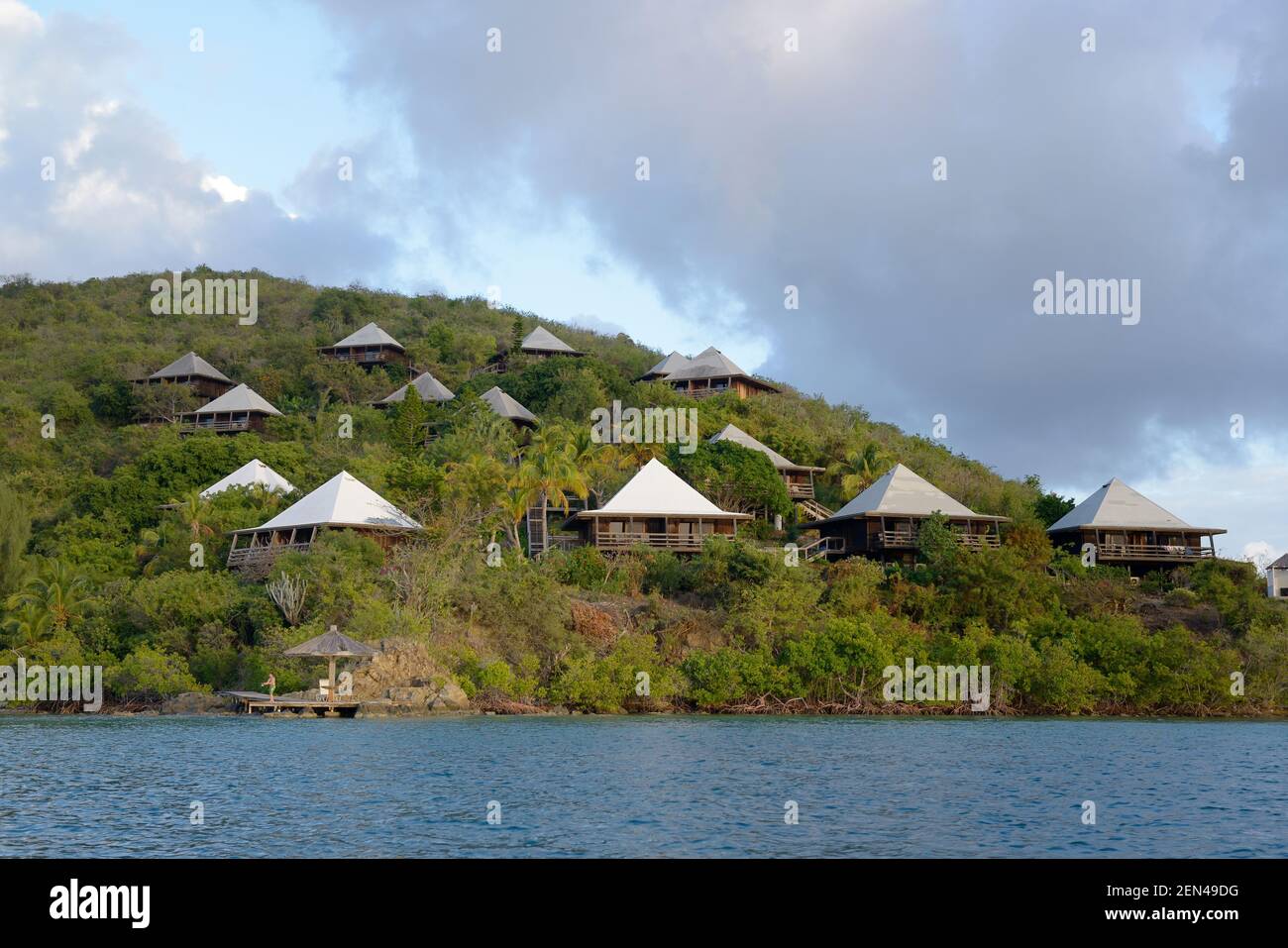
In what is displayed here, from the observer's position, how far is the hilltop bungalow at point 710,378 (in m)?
77.9

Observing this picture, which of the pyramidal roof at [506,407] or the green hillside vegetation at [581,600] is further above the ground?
the pyramidal roof at [506,407]

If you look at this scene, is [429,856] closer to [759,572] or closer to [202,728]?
[202,728]

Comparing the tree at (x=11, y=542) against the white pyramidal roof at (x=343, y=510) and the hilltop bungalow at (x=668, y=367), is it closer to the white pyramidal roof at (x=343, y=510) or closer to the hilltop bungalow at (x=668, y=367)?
the white pyramidal roof at (x=343, y=510)

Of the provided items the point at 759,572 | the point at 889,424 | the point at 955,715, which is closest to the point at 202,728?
the point at 759,572

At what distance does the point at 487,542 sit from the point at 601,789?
27551 millimetres

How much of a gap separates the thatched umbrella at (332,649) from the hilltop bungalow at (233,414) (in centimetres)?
4042

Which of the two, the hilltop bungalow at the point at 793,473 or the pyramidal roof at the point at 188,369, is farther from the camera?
the pyramidal roof at the point at 188,369

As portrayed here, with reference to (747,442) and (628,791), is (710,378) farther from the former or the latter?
(628,791)

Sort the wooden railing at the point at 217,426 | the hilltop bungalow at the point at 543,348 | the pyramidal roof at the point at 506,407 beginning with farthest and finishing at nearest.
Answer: the hilltop bungalow at the point at 543,348, the wooden railing at the point at 217,426, the pyramidal roof at the point at 506,407

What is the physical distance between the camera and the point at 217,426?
245 feet

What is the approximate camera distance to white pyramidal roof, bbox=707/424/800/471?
61312 mm

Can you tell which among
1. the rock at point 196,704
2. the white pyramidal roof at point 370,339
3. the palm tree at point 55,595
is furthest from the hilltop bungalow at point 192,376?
the rock at point 196,704

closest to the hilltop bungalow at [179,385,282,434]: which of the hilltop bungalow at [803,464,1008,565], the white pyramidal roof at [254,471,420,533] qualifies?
the white pyramidal roof at [254,471,420,533]
